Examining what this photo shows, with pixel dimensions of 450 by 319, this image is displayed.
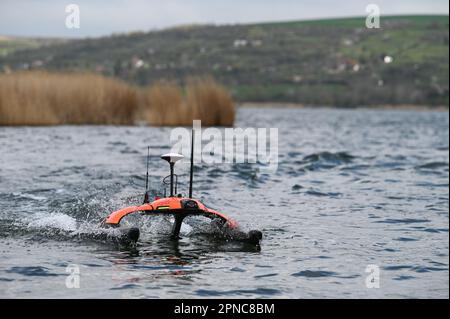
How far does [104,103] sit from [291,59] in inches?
3910

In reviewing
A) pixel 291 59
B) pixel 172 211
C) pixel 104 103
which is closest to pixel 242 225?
pixel 172 211

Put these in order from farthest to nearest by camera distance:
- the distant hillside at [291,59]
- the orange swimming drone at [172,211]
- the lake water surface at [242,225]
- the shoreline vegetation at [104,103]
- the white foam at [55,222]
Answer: the distant hillside at [291,59] → the shoreline vegetation at [104,103] → the white foam at [55,222] → the orange swimming drone at [172,211] → the lake water surface at [242,225]

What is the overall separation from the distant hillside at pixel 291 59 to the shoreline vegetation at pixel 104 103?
195 feet

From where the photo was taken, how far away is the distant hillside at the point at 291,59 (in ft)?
380

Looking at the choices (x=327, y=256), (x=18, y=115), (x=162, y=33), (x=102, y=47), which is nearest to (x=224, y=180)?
(x=327, y=256)

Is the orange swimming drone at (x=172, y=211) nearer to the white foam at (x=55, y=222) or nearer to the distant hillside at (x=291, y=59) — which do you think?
the white foam at (x=55, y=222)

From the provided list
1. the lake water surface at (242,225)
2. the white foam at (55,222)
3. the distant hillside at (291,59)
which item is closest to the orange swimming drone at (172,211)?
the lake water surface at (242,225)

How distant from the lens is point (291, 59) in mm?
136750

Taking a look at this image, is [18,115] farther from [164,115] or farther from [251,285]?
[251,285]

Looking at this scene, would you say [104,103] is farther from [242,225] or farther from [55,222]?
[242,225]

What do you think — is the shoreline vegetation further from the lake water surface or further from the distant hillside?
the distant hillside

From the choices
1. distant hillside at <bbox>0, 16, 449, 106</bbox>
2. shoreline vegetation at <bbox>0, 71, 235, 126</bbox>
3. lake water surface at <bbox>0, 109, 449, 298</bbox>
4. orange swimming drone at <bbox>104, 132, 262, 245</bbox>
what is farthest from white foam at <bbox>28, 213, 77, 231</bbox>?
distant hillside at <bbox>0, 16, 449, 106</bbox>

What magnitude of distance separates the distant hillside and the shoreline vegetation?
59340 millimetres

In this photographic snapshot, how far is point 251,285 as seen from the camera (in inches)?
417
